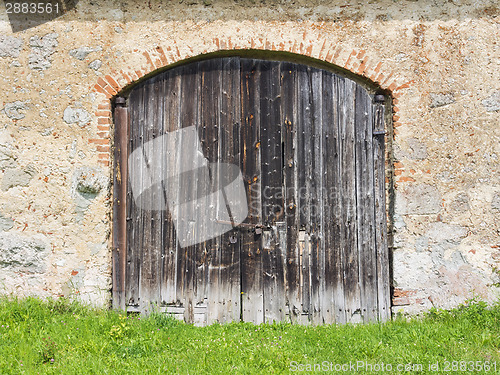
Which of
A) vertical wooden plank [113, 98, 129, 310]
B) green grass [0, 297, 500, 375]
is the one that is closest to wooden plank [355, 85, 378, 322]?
green grass [0, 297, 500, 375]

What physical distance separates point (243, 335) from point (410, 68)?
293 centimetres

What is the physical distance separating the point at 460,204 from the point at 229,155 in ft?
7.37

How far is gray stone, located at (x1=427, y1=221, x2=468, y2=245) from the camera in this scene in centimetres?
365

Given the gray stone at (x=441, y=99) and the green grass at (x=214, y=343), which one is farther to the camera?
the gray stone at (x=441, y=99)

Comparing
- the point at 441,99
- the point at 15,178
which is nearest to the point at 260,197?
the point at 441,99

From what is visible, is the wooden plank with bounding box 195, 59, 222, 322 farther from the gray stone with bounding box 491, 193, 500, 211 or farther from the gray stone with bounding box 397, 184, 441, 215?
the gray stone with bounding box 491, 193, 500, 211

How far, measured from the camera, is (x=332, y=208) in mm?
3797

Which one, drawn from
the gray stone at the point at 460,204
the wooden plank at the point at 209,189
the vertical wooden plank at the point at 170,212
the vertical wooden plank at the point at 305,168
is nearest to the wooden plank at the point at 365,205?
the vertical wooden plank at the point at 305,168

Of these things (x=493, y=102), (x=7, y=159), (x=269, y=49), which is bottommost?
(x=7, y=159)

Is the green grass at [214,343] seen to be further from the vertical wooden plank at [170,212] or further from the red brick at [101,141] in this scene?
the red brick at [101,141]

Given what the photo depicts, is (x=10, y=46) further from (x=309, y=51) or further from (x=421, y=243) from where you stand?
(x=421, y=243)

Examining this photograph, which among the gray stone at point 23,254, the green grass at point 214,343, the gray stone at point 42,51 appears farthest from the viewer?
the gray stone at point 42,51

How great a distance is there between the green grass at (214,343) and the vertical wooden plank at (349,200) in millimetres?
287

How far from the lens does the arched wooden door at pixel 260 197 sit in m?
3.74
